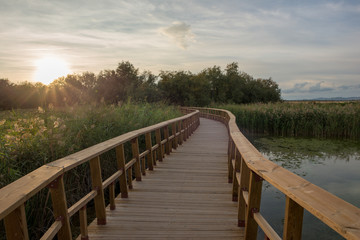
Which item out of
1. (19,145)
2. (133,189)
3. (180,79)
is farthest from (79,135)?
(180,79)

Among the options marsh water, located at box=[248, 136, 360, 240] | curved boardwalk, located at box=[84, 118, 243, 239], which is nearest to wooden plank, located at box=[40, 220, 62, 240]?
curved boardwalk, located at box=[84, 118, 243, 239]

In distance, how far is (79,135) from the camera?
5.54 metres

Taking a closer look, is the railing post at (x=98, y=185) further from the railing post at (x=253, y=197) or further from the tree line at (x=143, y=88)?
the tree line at (x=143, y=88)

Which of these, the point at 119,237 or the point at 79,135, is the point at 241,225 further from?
the point at 79,135

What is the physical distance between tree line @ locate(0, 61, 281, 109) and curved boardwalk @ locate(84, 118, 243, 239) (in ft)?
53.8

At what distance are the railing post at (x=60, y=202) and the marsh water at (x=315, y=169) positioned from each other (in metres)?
3.66

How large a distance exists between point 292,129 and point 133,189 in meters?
14.5

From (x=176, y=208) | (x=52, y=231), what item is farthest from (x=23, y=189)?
(x=176, y=208)

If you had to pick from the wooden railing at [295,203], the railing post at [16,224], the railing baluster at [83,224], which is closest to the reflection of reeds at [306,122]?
the wooden railing at [295,203]

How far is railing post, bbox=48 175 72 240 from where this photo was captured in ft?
7.09

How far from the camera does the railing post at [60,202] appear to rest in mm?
2161

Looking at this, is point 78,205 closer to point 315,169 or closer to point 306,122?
point 315,169

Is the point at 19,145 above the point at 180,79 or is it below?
below

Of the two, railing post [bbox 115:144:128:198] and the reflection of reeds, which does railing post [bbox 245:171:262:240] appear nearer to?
railing post [bbox 115:144:128:198]
